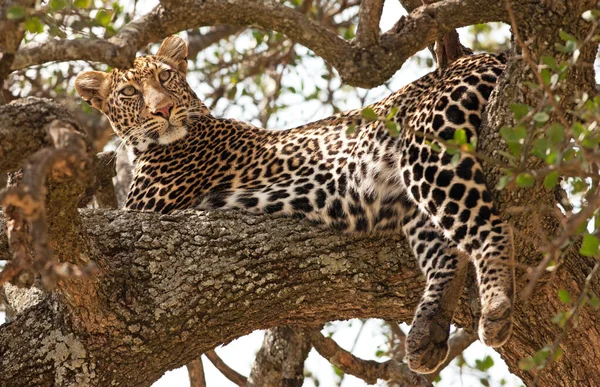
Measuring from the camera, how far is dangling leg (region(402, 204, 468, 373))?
16.8ft

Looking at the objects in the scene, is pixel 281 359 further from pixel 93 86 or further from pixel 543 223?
pixel 93 86

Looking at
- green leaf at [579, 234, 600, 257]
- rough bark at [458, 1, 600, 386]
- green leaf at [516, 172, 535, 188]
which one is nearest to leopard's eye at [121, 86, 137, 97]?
rough bark at [458, 1, 600, 386]

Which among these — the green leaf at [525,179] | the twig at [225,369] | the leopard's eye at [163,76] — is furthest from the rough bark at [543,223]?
the leopard's eye at [163,76]

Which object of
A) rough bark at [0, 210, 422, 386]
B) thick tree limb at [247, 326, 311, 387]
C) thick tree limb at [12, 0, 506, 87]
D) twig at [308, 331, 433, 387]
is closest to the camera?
rough bark at [0, 210, 422, 386]

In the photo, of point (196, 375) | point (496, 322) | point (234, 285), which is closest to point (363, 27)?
point (234, 285)

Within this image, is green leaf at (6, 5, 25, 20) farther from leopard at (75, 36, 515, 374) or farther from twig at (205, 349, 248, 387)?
twig at (205, 349, 248, 387)

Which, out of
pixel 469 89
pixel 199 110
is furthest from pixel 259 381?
pixel 469 89

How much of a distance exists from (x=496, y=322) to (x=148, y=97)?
11.4ft

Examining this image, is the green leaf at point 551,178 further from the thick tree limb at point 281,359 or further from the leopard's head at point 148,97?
the leopard's head at point 148,97

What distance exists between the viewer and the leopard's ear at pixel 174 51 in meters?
7.62

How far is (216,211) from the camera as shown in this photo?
574 centimetres

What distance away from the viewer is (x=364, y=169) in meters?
5.96

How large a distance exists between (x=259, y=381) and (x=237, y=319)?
1.77 meters

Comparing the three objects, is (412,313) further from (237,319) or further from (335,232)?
(237,319)
